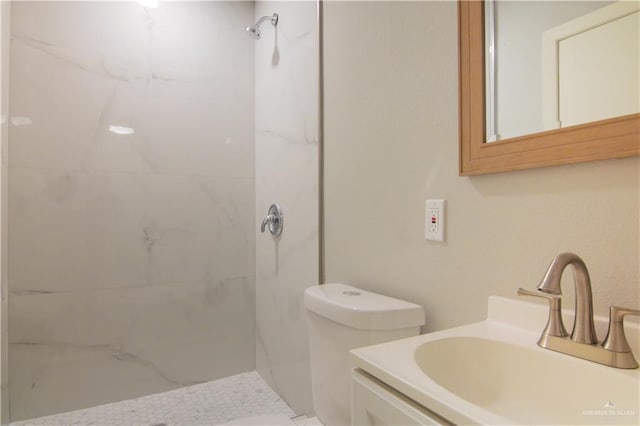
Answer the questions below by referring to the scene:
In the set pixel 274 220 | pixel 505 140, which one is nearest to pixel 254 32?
pixel 274 220

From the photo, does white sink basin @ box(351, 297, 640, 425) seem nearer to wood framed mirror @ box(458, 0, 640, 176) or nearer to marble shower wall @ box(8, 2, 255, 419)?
wood framed mirror @ box(458, 0, 640, 176)

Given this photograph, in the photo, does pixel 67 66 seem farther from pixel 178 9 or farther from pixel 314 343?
pixel 314 343

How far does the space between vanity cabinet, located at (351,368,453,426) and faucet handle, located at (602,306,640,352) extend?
31 cm

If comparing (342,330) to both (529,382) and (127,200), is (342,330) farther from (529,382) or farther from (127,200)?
(127,200)

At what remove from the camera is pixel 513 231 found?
764 millimetres

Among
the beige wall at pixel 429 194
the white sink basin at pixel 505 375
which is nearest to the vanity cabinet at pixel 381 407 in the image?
the white sink basin at pixel 505 375

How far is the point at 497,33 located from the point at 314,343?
0.93 meters

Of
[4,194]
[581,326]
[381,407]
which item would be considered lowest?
[381,407]

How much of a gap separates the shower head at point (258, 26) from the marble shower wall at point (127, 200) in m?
0.05

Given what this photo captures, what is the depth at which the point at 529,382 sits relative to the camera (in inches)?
25.2

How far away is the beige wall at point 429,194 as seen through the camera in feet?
2.11

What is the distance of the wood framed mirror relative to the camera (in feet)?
1.99

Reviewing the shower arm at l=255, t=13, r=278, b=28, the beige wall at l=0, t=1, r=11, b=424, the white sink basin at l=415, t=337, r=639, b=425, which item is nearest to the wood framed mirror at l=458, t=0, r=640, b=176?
the white sink basin at l=415, t=337, r=639, b=425

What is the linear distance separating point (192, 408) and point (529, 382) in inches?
61.6
